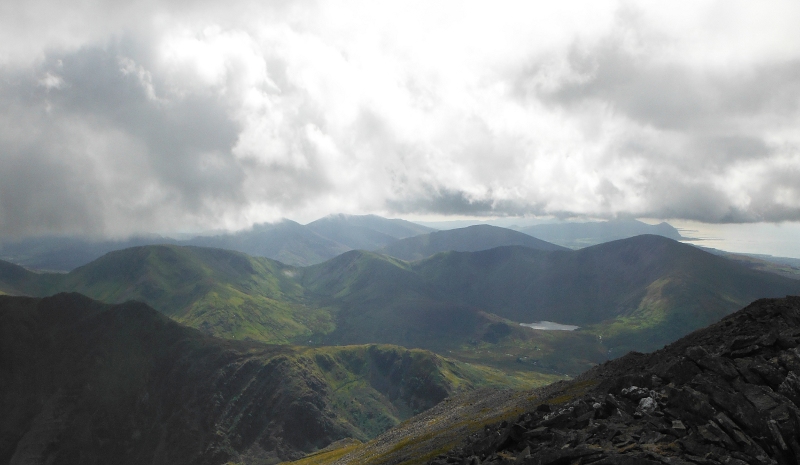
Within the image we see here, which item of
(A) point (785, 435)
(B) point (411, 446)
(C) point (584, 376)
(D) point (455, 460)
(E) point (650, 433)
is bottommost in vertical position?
(B) point (411, 446)

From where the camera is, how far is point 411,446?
89.9 m

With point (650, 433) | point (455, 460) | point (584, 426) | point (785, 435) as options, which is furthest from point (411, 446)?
point (785, 435)

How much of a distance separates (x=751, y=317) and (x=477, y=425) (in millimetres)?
54510

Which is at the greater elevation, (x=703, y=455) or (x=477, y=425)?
(x=703, y=455)

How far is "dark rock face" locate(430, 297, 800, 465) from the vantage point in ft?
95.3

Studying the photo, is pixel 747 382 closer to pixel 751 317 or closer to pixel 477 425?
pixel 751 317

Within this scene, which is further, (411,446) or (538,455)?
(411,446)

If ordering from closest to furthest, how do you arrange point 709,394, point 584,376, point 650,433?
point 650,433, point 709,394, point 584,376

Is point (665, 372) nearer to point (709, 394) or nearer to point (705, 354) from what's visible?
point (705, 354)

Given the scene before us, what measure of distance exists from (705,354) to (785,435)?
14823 mm

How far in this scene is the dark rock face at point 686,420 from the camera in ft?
95.3

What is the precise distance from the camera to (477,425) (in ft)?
298

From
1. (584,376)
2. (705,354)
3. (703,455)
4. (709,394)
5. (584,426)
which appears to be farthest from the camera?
(584,376)

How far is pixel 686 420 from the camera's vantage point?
33531mm
